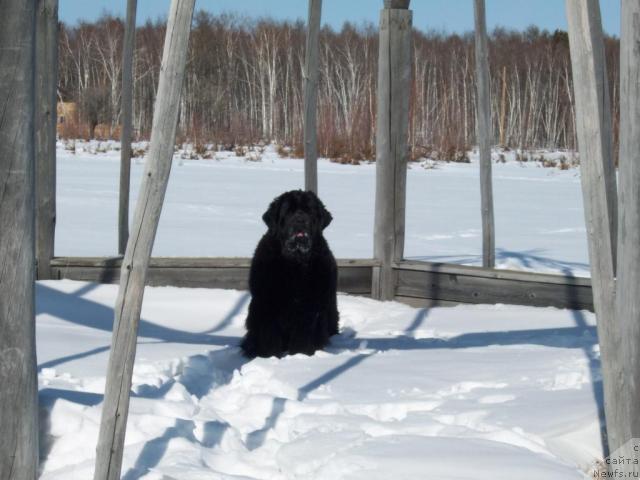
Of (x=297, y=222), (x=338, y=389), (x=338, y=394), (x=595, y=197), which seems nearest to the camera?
(x=595, y=197)

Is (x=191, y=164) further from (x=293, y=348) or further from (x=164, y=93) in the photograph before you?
(x=164, y=93)

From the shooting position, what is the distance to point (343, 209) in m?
13.6

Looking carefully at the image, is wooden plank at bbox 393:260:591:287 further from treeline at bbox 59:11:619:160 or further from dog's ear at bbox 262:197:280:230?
treeline at bbox 59:11:619:160

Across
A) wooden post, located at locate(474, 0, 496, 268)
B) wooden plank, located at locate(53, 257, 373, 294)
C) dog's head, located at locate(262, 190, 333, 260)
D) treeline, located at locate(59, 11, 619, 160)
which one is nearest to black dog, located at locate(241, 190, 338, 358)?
dog's head, located at locate(262, 190, 333, 260)

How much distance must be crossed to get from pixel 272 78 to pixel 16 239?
82.9ft

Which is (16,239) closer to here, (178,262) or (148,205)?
(148,205)

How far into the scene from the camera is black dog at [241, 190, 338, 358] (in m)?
5.74

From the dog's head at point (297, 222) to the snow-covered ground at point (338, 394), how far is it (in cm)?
68

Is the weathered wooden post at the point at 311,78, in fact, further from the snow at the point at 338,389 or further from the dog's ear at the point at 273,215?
the dog's ear at the point at 273,215

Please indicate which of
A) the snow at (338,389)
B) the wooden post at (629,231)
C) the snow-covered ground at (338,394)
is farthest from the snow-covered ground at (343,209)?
the wooden post at (629,231)

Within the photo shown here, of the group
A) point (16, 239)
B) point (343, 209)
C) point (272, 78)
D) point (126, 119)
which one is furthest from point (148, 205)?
point (272, 78)

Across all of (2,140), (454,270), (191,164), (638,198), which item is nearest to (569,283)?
(454,270)

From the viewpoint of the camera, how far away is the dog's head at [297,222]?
5.70 meters

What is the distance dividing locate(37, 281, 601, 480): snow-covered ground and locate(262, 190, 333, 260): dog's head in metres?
0.68
